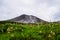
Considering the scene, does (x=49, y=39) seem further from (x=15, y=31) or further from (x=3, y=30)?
(x=3, y=30)

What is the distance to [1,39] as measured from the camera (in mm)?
12172

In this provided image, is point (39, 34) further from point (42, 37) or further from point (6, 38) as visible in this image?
point (6, 38)

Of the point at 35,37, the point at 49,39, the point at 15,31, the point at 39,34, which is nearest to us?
the point at 49,39

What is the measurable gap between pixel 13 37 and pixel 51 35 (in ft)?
6.83

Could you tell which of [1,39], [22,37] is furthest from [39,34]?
[1,39]

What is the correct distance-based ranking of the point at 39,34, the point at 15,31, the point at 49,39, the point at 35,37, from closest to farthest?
the point at 49,39 < the point at 35,37 < the point at 39,34 < the point at 15,31

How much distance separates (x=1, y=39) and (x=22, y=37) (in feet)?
4.43

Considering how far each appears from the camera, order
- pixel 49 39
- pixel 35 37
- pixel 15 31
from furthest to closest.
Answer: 1. pixel 15 31
2. pixel 35 37
3. pixel 49 39

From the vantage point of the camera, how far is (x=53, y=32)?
12.1m

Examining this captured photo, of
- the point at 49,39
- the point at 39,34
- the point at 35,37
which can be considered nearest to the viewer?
the point at 49,39

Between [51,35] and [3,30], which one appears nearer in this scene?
[51,35]

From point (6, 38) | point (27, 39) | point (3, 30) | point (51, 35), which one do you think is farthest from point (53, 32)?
point (3, 30)

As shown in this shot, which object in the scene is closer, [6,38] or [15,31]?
[6,38]

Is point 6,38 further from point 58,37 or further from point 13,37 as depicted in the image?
point 58,37
